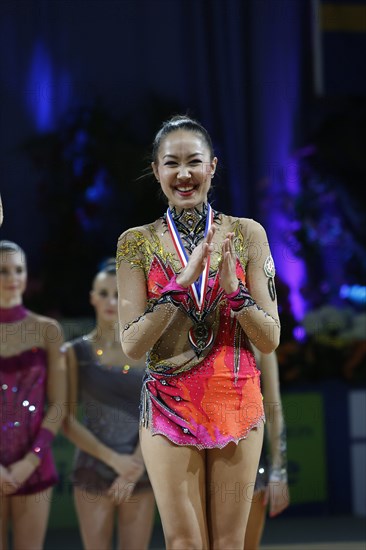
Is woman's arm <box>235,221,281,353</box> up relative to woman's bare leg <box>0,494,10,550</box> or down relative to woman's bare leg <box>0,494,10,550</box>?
up

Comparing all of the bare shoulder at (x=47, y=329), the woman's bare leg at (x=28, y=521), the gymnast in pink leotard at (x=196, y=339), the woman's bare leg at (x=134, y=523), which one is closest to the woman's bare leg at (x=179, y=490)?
the gymnast in pink leotard at (x=196, y=339)

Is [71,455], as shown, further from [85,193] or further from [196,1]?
[196,1]

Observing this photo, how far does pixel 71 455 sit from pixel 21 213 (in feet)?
6.86

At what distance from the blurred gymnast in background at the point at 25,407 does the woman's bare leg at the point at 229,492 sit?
1.70 meters

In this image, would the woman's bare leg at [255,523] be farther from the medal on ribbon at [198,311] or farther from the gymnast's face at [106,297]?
the gymnast's face at [106,297]

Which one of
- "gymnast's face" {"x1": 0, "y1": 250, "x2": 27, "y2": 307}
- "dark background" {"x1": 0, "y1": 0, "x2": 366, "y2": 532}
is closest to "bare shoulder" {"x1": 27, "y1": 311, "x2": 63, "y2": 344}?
"gymnast's face" {"x1": 0, "y1": 250, "x2": 27, "y2": 307}

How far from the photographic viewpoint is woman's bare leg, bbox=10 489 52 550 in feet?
12.8

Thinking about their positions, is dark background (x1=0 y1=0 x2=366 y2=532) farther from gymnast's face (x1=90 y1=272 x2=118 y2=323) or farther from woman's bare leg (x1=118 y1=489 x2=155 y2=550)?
woman's bare leg (x1=118 y1=489 x2=155 y2=550)

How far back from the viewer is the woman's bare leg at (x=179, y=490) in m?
2.34

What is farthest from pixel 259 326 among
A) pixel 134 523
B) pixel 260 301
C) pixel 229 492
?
pixel 134 523

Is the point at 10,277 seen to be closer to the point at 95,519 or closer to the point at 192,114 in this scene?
the point at 95,519

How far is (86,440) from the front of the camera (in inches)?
160

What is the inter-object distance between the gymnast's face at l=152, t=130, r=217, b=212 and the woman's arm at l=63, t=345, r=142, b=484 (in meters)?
1.75

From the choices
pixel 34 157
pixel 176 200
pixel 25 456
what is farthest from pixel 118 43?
pixel 176 200
